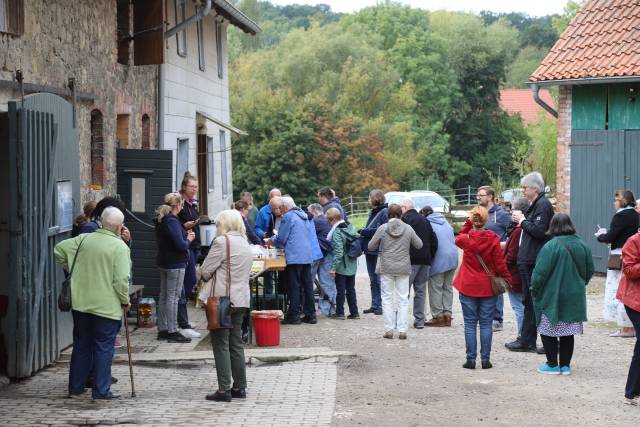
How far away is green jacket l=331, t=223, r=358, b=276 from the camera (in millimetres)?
16500

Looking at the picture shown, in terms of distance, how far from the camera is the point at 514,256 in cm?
1367

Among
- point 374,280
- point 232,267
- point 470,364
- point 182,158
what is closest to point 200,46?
point 182,158

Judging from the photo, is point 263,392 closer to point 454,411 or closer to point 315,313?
point 454,411

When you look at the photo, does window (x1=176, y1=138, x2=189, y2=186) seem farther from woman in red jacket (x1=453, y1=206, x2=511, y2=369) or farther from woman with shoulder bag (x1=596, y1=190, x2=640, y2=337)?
woman in red jacket (x1=453, y1=206, x2=511, y2=369)

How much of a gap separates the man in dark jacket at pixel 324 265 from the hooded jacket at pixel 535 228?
12.9 feet

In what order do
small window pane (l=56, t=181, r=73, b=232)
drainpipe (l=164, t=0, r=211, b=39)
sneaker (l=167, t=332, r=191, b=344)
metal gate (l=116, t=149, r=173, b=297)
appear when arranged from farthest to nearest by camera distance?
1. drainpipe (l=164, t=0, r=211, b=39)
2. metal gate (l=116, t=149, r=173, b=297)
3. sneaker (l=167, t=332, r=191, b=344)
4. small window pane (l=56, t=181, r=73, b=232)

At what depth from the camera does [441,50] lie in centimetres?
7031

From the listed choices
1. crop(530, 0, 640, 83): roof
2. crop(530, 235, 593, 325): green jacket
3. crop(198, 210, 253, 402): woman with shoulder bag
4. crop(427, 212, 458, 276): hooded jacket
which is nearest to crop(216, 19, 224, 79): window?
crop(530, 0, 640, 83): roof

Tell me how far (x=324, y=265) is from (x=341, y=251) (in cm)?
53

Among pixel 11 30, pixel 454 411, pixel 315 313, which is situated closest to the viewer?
pixel 454 411

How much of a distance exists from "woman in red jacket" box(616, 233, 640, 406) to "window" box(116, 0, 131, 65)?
9048mm

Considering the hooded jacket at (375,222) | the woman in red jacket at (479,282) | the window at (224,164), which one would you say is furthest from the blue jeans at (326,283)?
the window at (224,164)

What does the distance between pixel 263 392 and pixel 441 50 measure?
6093 cm

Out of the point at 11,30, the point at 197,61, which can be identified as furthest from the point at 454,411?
the point at 197,61
